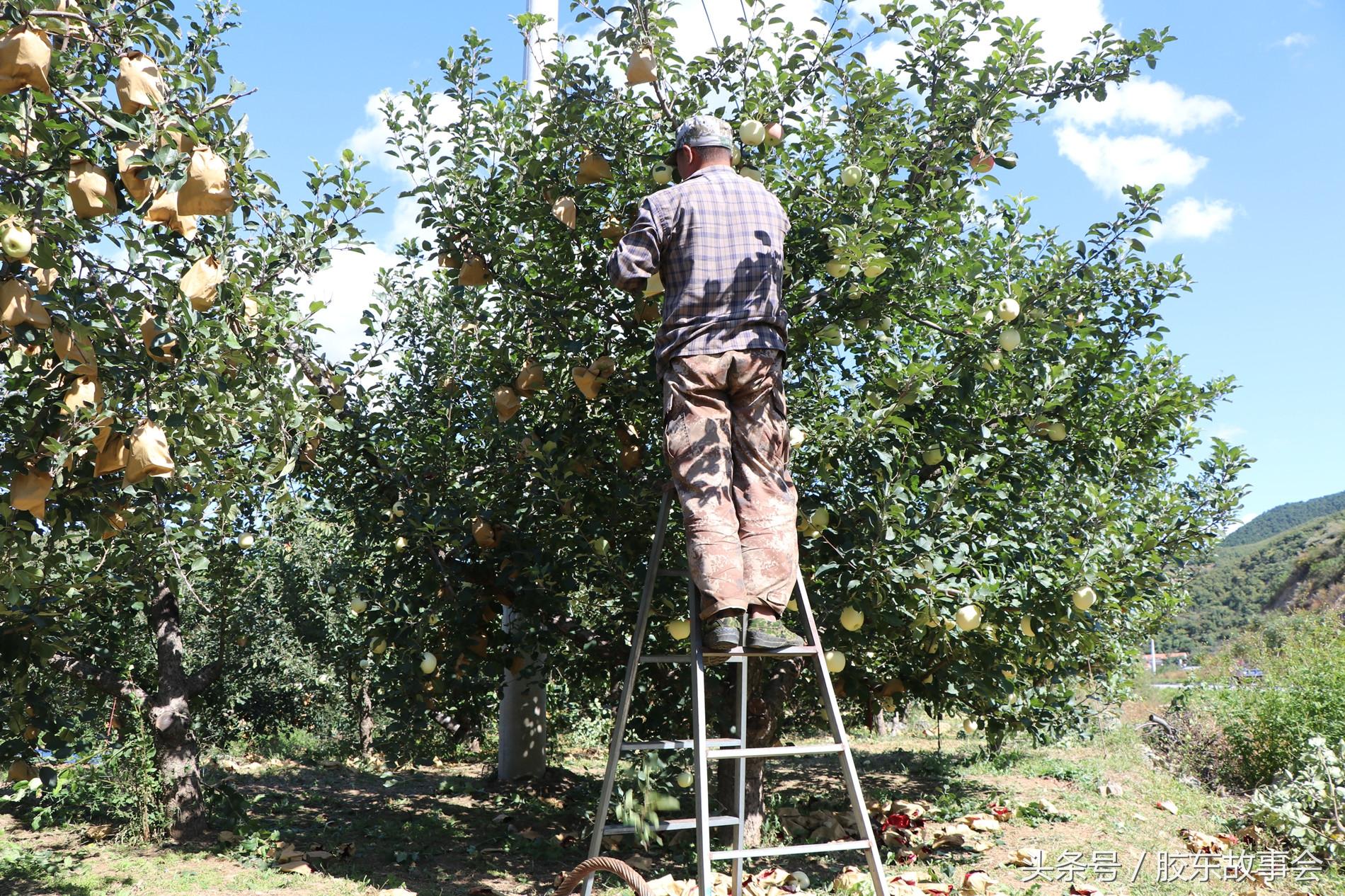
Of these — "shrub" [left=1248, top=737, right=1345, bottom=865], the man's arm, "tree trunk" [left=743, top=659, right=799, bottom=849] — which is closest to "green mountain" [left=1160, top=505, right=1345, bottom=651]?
"shrub" [left=1248, top=737, right=1345, bottom=865]

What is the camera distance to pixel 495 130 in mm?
4961

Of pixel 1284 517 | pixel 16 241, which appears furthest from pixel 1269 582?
pixel 16 241

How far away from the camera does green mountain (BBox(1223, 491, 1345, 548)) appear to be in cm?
6925

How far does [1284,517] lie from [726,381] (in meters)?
84.2

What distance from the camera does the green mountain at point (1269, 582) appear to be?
39188 millimetres

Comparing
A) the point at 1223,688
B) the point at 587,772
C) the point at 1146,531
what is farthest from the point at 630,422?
the point at 1223,688

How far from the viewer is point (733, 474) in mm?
3383

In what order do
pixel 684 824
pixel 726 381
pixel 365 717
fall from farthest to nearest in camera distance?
1. pixel 365 717
2. pixel 726 381
3. pixel 684 824

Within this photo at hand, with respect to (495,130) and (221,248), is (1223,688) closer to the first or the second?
(495,130)

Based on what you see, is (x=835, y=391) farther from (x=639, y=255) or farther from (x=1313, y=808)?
(x=1313, y=808)

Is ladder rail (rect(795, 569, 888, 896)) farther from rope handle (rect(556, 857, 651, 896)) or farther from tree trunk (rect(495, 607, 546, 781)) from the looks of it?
tree trunk (rect(495, 607, 546, 781))

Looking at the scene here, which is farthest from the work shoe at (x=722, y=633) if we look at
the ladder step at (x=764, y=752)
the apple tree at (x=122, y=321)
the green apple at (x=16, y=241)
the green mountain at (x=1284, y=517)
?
the green mountain at (x=1284, y=517)

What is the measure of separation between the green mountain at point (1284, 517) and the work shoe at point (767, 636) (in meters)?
75.5

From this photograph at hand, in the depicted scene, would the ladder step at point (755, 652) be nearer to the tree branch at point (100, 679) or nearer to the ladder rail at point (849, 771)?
the ladder rail at point (849, 771)
